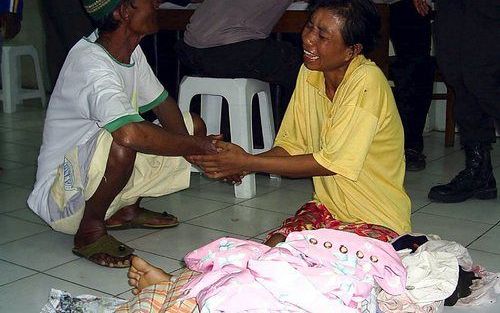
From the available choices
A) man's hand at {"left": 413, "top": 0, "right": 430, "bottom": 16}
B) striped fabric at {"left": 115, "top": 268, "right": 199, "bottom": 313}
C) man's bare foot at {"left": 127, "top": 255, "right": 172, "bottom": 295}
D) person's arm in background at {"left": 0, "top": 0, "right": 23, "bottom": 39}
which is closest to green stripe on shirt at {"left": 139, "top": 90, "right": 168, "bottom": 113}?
man's bare foot at {"left": 127, "top": 255, "right": 172, "bottom": 295}

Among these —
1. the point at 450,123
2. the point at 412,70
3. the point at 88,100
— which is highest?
the point at 88,100

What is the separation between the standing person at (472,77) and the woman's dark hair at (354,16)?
3.97 ft

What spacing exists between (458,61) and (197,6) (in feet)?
4.37

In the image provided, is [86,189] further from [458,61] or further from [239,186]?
[458,61]

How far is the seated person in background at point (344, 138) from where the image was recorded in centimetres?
194

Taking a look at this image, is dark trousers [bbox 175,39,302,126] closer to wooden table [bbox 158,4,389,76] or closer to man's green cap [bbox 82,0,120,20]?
wooden table [bbox 158,4,389,76]

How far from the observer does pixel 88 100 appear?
2.38 metres

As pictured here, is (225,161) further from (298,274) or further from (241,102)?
(241,102)

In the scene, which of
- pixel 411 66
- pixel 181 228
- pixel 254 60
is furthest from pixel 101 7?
pixel 411 66

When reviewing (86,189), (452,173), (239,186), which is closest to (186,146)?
(86,189)

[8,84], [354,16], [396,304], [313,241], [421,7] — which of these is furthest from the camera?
[8,84]

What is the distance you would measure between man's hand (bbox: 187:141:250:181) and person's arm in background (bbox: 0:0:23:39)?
210 cm

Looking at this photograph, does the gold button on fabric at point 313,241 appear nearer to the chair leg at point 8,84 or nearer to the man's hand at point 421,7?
the man's hand at point 421,7

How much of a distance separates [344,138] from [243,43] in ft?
4.83
